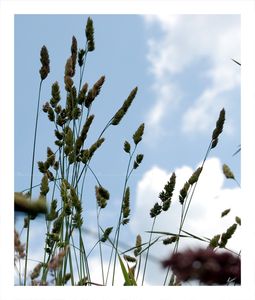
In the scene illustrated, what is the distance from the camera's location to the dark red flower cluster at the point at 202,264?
3.46 ft

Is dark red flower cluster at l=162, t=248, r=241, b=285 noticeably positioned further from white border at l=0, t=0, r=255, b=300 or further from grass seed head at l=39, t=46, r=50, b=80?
grass seed head at l=39, t=46, r=50, b=80

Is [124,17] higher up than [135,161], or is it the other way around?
[124,17]

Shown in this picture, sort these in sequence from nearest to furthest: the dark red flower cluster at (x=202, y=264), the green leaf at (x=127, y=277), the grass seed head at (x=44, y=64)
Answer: the dark red flower cluster at (x=202, y=264), the green leaf at (x=127, y=277), the grass seed head at (x=44, y=64)

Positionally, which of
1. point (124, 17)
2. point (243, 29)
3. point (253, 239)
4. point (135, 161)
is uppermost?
point (124, 17)

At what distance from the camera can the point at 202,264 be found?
3.47 feet

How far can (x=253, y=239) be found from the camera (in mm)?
1273

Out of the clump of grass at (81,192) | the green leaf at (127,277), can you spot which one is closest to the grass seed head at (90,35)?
the clump of grass at (81,192)

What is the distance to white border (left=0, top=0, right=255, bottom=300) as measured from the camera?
123 cm

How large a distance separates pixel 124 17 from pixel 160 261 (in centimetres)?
76

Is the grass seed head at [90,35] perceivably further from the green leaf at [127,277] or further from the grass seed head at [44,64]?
the green leaf at [127,277]
